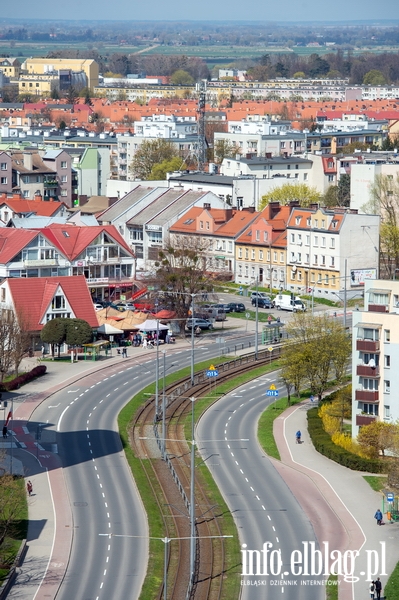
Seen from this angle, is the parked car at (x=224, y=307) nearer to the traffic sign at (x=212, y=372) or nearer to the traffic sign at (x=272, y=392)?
the traffic sign at (x=212, y=372)

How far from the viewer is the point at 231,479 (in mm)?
63906

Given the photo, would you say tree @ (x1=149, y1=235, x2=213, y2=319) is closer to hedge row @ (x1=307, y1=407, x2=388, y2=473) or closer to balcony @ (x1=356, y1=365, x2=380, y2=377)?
hedge row @ (x1=307, y1=407, x2=388, y2=473)

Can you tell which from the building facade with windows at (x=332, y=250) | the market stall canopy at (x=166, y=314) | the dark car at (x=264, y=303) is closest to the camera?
the market stall canopy at (x=166, y=314)

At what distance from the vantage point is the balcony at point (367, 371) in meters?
68.4

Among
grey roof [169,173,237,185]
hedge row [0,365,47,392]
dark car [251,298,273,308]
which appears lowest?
dark car [251,298,273,308]

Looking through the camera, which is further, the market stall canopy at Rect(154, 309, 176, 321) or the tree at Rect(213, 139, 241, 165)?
the tree at Rect(213, 139, 241, 165)

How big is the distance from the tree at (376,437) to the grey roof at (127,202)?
66.6 m

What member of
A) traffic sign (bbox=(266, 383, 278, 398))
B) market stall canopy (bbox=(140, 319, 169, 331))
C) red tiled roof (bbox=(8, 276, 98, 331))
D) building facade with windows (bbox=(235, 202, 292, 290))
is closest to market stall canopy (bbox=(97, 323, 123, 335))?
red tiled roof (bbox=(8, 276, 98, 331))

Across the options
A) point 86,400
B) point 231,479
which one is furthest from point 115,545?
point 86,400

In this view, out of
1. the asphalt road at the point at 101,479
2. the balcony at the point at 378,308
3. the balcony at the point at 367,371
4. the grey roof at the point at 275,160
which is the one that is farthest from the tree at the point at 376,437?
the grey roof at the point at 275,160

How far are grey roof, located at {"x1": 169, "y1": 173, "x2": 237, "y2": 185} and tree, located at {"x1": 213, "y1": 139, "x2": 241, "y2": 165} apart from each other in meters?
30.1

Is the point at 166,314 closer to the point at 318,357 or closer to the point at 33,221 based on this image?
the point at 318,357

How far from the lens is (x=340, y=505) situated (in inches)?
2370

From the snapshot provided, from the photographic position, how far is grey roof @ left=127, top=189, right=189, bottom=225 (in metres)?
128
